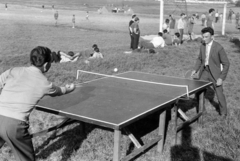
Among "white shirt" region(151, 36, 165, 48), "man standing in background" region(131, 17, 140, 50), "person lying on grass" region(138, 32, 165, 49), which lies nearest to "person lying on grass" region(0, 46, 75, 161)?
"man standing in background" region(131, 17, 140, 50)

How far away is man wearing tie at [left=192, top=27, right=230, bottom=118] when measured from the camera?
560 cm

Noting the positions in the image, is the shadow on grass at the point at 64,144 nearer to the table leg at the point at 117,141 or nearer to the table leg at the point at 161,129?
the table leg at the point at 117,141

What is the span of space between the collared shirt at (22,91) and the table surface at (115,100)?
2.37 ft

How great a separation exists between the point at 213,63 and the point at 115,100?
89.6 inches

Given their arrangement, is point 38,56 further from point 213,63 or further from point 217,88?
point 217,88

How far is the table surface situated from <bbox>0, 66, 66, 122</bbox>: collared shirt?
28.5 inches

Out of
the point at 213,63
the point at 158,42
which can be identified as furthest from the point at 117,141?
the point at 158,42

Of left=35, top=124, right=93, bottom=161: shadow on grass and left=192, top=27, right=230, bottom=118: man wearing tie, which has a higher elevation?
left=192, top=27, right=230, bottom=118: man wearing tie

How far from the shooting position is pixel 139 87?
532 cm

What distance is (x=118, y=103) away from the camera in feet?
14.2

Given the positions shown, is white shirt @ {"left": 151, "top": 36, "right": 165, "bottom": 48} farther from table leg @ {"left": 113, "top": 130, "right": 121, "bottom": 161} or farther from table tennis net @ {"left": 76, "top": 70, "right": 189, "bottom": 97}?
table leg @ {"left": 113, "top": 130, "right": 121, "bottom": 161}

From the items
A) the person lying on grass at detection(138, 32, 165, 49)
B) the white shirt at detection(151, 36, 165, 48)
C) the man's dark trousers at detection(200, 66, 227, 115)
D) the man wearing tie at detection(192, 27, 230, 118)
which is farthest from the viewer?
the white shirt at detection(151, 36, 165, 48)

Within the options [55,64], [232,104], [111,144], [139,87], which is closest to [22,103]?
[111,144]

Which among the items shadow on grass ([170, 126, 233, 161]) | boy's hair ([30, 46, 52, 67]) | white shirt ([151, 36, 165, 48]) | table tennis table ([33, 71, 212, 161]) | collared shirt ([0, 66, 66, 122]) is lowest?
shadow on grass ([170, 126, 233, 161])
